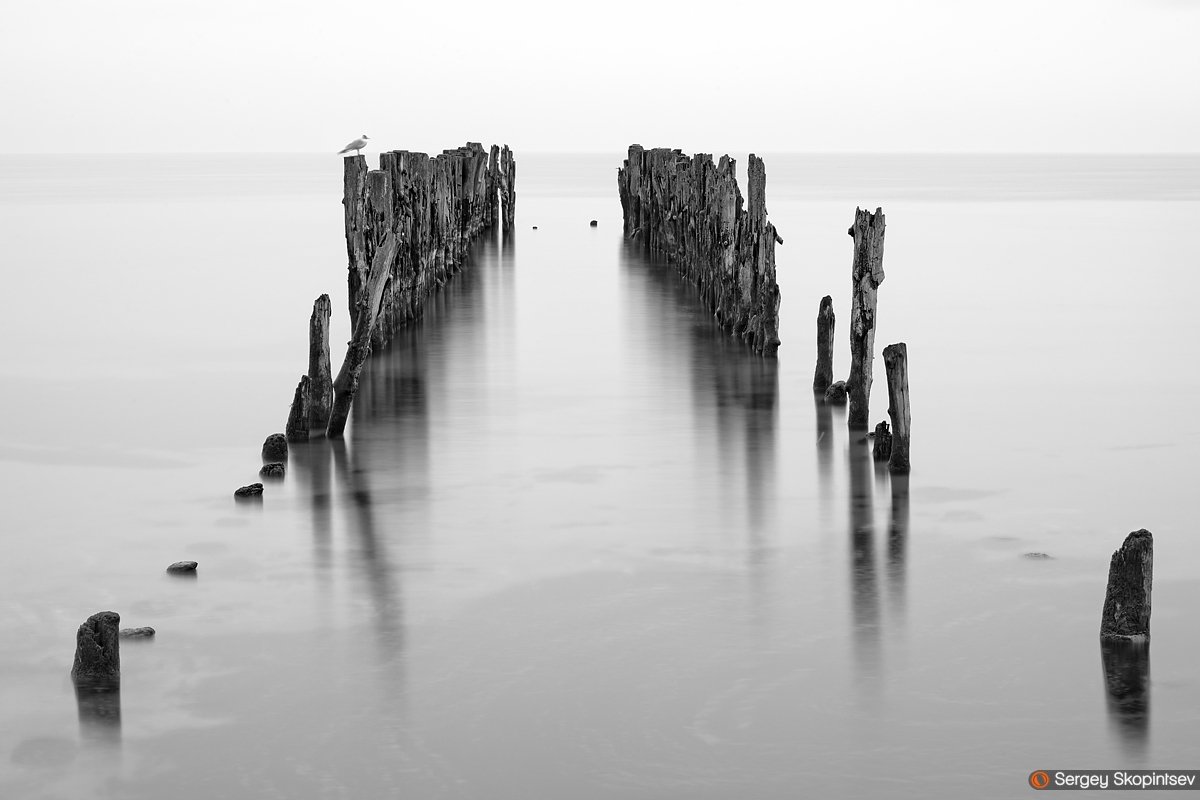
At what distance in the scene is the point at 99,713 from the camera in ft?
18.0

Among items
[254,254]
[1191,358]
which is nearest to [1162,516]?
[1191,358]

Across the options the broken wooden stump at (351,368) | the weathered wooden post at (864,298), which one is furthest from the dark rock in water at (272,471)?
the weathered wooden post at (864,298)

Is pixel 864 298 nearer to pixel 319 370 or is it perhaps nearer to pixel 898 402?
pixel 898 402

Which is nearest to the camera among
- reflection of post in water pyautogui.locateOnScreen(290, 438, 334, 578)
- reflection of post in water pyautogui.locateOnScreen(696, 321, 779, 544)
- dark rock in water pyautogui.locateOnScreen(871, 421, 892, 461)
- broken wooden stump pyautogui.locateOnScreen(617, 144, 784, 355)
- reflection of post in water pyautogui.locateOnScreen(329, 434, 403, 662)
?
reflection of post in water pyautogui.locateOnScreen(329, 434, 403, 662)

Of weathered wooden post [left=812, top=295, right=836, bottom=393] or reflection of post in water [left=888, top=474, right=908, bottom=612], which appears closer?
reflection of post in water [left=888, top=474, right=908, bottom=612]

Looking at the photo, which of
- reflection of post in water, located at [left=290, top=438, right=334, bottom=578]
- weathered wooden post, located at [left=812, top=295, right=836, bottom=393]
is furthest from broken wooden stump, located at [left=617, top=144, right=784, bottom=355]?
reflection of post in water, located at [left=290, top=438, right=334, bottom=578]

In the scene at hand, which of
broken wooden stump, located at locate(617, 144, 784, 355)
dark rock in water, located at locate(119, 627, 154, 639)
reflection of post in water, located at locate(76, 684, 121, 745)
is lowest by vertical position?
reflection of post in water, located at locate(76, 684, 121, 745)

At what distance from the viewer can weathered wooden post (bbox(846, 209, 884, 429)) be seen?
10203 millimetres

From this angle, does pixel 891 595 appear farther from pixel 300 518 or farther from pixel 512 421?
pixel 512 421

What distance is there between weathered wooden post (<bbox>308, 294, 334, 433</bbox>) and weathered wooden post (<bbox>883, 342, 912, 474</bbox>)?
350 cm

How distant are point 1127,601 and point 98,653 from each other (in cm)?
382

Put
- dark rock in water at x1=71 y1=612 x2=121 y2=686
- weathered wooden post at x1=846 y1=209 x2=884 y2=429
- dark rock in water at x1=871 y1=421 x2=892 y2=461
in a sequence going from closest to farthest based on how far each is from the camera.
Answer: dark rock in water at x1=71 y1=612 x2=121 y2=686 < dark rock in water at x1=871 y1=421 x2=892 y2=461 < weathered wooden post at x1=846 y1=209 x2=884 y2=429

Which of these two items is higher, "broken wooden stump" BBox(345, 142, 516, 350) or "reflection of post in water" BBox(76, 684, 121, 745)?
"broken wooden stump" BBox(345, 142, 516, 350)

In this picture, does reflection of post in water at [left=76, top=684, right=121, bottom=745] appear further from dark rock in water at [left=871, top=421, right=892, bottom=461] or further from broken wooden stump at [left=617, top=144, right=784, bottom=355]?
broken wooden stump at [left=617, top=144, right=784, bottom=355]
